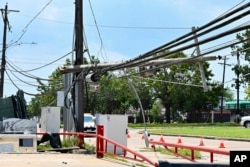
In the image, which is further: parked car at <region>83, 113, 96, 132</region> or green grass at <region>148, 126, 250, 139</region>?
parked car at <region>83, 113, 96, 132</region>

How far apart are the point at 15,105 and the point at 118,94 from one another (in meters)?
54.3

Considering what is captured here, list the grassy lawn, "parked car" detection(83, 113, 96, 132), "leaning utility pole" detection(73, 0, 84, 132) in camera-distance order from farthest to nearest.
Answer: "parked car" detection(83, 113, 96, 132) < the grassy lawn < "leaning utility pole" detection(73, 0, 84, 132)

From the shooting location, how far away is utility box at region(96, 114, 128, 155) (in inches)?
776

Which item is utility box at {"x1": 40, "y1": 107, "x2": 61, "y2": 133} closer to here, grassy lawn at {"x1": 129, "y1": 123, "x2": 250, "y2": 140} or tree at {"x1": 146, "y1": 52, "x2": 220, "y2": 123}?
grassy lawn at {"x1": 129, "y1": 123, "x2": 250, "y2": 140}

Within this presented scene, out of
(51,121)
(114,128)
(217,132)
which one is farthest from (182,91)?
(114,128)

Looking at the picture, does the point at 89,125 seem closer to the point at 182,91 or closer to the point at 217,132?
the point at 217,132

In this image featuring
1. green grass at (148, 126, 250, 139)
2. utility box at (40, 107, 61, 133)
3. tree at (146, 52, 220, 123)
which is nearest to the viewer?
utility box at (40, 107, 61, 133)

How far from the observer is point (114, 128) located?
19938 mm

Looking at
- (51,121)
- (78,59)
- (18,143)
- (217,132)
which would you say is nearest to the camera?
(18,143)

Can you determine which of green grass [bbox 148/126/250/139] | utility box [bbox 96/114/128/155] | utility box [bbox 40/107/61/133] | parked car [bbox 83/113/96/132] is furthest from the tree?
utility box [bbox 96/114/128/155]

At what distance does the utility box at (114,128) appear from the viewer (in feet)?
64.7

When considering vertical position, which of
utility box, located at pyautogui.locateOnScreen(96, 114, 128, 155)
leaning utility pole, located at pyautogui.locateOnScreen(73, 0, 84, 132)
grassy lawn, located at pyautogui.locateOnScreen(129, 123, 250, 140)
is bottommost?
grassy lawn, located at pyautogui.locateOnScreen(129, 123, 250, 140)

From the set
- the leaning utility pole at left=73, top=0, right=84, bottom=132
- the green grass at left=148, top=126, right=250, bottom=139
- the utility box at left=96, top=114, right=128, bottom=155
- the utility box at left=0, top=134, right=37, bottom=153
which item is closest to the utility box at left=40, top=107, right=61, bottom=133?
the leaning utility pole at left=73, top=0, right=84, bottom=132

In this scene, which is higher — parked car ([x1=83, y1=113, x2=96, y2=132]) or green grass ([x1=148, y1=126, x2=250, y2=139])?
parked car ([x1=83, y1=113, x2=96, y2=132])
